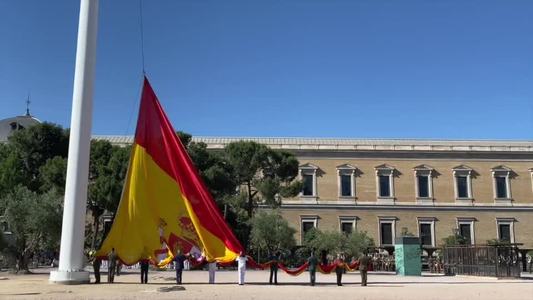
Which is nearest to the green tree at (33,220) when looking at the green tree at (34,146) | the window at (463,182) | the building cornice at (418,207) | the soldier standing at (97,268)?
the soldier standing at (97,268)

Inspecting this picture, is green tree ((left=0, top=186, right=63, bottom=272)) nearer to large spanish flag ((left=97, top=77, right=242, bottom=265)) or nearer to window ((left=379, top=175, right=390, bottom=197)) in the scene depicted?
large spanish flag ((left=97, top=77, right=242, bottom=265))

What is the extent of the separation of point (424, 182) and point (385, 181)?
15.5 feet

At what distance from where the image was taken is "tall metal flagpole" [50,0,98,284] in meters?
21.1

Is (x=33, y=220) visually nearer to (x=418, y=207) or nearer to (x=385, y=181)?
(x=385, y=181)

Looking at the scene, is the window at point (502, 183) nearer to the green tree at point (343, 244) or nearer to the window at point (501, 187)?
the window at point (501, 187)

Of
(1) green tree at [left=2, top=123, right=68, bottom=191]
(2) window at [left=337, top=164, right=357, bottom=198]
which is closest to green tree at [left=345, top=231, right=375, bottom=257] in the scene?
(2) window at [left=337, top=164, right=357, bottom=198]

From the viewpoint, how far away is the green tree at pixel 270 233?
149 feet

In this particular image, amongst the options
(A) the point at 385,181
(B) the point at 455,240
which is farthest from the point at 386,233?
(B) the point at 455,240

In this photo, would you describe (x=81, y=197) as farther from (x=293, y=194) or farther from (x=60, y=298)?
(x=293, y=194)

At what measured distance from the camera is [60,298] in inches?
638

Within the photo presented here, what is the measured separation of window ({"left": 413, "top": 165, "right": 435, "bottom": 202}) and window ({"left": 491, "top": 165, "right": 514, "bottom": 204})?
7.56 meters

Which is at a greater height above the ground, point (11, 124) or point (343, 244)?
point (11, 124)

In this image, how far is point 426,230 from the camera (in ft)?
224

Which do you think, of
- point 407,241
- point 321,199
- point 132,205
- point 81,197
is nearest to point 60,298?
point 81,197
